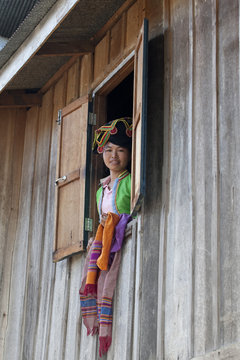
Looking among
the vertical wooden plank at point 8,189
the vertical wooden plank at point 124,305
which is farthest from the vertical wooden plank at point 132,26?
the vertical wooden plank at point 8,189

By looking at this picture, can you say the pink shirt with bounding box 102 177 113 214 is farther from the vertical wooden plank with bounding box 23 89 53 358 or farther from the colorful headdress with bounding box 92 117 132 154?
the vertical wooden plank with bounding box 23 89 53 358

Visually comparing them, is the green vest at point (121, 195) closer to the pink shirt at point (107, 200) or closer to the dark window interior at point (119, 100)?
the pink shirt at point (107, 200)

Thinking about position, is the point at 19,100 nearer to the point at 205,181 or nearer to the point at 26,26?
the point at 26,26

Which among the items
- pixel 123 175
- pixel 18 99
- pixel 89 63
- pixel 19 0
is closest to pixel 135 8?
pixel 89 63

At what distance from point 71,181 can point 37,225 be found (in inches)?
36.9

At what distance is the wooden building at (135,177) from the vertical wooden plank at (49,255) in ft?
Answer: 0.07

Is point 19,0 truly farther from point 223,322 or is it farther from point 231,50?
point 223,322

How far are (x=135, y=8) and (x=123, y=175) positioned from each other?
1538 millimetres

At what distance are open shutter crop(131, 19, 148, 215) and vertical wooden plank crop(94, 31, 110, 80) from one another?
932 millimetres

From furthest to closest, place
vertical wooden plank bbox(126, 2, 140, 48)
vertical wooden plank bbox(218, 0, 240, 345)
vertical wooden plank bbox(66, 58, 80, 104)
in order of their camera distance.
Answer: vertical wooden plank bbox(66, 58, 80, 104), vertical wooden plank bbox(126, 2, 140, 48), vertical wooden plank bbox(218, 0, 240, 345)

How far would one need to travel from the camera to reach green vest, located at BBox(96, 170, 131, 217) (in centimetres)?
816

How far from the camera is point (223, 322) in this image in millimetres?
6230

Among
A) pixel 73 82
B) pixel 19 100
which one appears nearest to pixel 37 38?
pixel 73 82

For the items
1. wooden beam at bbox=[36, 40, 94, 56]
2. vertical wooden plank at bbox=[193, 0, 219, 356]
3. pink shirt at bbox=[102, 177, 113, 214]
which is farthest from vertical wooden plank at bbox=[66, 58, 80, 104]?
vertical wooden plank at bbox=[193, 0, 219, 356]
